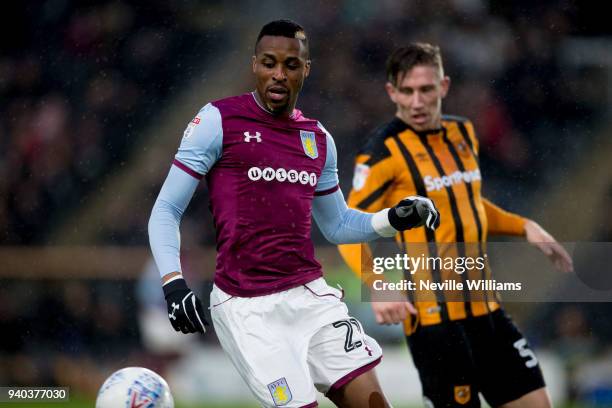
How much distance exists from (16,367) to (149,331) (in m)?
1.19

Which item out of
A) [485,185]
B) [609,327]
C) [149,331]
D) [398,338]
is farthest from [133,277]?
[609,327]

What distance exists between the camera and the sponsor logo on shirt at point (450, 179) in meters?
4.53

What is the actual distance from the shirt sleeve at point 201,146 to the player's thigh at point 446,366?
152 cm

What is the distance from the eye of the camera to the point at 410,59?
→ 4688 mm

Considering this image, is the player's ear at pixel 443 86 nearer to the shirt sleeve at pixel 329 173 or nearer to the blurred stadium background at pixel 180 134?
the shirt sleeve at pixel 329 173

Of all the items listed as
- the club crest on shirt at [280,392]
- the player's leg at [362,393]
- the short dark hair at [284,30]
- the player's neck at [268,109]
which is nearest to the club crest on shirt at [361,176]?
the player's neck at [268,109]

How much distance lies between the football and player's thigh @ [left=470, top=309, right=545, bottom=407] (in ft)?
4.91

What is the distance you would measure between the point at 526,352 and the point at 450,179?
34.6 inches

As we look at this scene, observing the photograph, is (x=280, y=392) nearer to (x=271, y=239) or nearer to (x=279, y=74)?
(x=271, y=239)

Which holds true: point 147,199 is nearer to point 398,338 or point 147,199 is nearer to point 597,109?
point 398,338

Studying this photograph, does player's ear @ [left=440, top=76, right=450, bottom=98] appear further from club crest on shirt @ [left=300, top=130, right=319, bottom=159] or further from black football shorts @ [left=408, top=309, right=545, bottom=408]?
club crest on shirt @ [left=300, top=130, right=319, bottom=159]

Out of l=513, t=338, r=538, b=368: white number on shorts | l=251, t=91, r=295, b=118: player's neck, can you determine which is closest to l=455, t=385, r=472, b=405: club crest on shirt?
l=513, t=338, r=538, b=368: white number on shorts

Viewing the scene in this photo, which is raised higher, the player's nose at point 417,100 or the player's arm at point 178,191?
the player's nose at point 417,100

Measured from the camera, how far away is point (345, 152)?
30.3 feet
